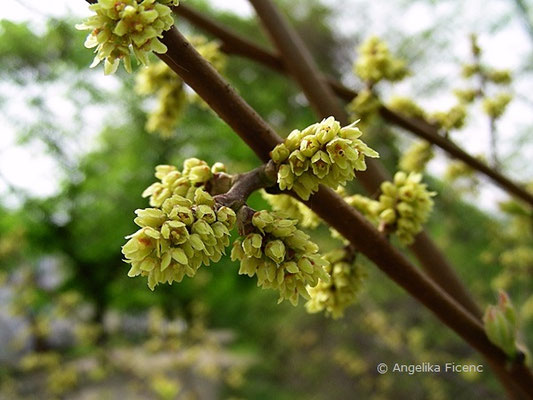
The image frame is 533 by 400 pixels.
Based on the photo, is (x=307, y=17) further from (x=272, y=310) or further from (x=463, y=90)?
(x=463, y=90)

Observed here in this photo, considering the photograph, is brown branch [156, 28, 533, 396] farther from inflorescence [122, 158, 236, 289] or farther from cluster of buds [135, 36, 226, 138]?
cluster of buds [135, 36, 226, 138]

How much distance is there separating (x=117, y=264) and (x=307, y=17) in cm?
428

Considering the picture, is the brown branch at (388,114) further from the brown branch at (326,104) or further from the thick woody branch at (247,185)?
the thick woody branch at (247,185)

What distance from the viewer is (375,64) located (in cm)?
102

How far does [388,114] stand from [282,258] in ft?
2.17

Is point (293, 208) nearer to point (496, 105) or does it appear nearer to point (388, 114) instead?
point (388, 114)

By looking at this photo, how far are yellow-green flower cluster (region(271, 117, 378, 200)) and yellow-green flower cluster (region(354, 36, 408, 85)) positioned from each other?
2.11 ft

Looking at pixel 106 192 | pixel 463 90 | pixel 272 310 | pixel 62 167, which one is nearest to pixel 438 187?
pixel 463 90

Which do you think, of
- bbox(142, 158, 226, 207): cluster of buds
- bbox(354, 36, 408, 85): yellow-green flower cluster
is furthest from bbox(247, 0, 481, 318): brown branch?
bbox(142, 158, 226, 207): cluster of buds

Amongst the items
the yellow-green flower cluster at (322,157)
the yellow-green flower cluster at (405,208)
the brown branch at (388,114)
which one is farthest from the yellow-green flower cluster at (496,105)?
the yellow-green flower cluster at (322,157)

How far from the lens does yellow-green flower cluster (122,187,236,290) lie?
394 millimetres

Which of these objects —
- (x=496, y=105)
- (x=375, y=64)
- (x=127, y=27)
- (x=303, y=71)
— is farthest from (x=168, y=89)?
(x=496, y=105)

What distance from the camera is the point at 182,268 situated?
0.40 meters

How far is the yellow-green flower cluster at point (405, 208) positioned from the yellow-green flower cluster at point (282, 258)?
214mm
